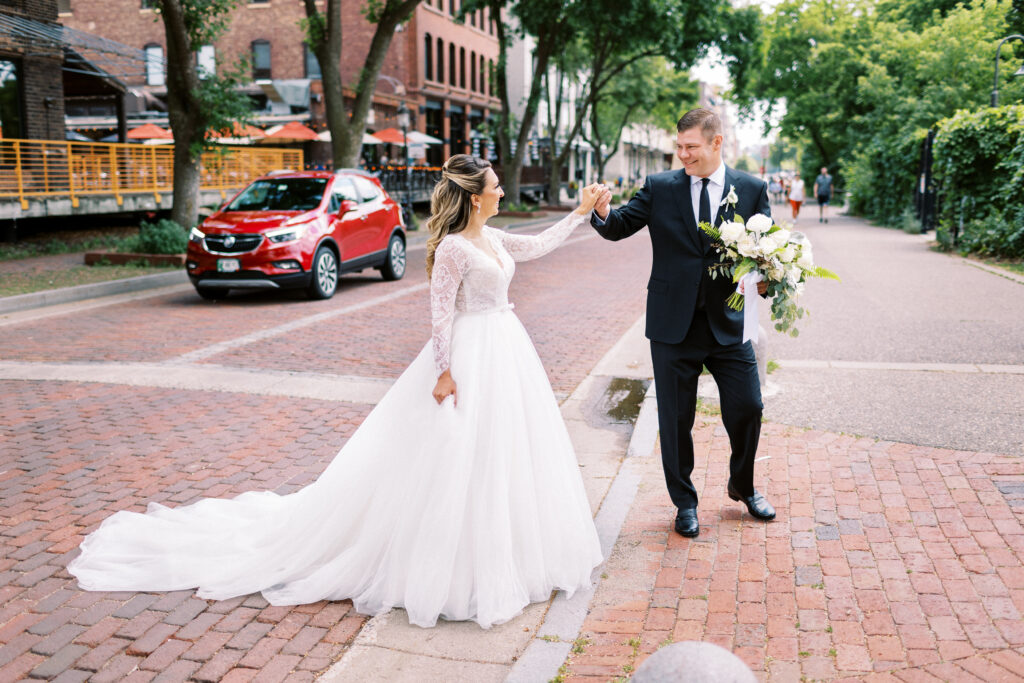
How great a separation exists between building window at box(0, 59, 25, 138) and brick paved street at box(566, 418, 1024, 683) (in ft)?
69.8

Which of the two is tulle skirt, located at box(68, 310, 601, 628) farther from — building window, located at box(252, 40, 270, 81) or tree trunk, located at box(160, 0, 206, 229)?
building window, located at box(252, 40, 270, 81)

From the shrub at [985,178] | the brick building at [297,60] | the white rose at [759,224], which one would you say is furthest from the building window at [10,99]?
the white rose at [759,224]

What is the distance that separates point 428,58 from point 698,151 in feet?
148

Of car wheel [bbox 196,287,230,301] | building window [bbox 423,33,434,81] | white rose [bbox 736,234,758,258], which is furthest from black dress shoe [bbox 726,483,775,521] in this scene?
building window [bbox 423,33,434,81]

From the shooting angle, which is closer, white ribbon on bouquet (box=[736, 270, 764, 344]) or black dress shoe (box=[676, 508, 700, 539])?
white ribbon on bouquet (box=[736, 270, 764, 344])

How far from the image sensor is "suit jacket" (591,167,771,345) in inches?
173

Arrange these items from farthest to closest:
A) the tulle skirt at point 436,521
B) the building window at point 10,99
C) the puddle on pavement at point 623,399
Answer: the building window at point 10,99 → the puddle on pavement at point 623,399 → the tulle skirt at point 436,521

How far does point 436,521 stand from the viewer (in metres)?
3.76

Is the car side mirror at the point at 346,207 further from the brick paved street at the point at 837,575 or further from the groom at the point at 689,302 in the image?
the groom at the point at 689,302

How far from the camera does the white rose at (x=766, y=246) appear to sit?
164 inches

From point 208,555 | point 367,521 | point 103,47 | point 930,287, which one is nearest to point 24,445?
point 208,555

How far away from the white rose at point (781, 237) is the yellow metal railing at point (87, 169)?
15.6 metres

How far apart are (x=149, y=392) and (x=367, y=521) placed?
14.4 feet

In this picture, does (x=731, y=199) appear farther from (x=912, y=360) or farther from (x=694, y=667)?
(x=912, y=360)
